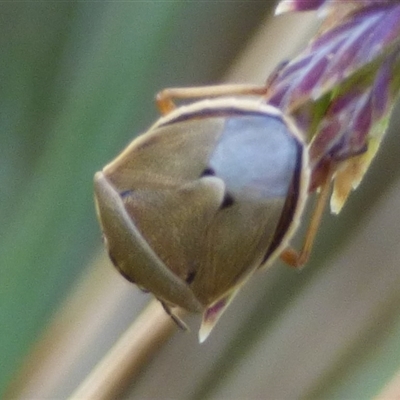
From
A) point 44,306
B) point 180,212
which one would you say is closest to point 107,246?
point 180,212

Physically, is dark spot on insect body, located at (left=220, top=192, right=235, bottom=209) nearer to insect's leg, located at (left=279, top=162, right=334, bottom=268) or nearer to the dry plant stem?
insect's leg, located at (left=279, top=162, right=334, bottom=268)

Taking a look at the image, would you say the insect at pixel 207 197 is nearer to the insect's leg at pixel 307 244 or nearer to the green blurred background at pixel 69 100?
the insect's leg at pixel 307 244

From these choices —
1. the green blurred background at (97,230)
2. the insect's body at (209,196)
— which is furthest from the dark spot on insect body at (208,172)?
the green blurred background at (97,230)

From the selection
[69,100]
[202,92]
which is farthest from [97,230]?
[202,92]

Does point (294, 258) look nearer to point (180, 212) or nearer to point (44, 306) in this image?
point (180, 212)

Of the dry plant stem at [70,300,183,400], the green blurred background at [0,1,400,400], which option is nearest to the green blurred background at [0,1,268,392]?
the green blurred background at [0,1,400,400]

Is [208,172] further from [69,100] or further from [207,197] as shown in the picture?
[69,100]

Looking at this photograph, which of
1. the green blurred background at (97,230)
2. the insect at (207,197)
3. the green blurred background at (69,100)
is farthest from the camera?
the green blurred background at (69,100)

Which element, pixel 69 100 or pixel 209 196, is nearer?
pixel 209 196
